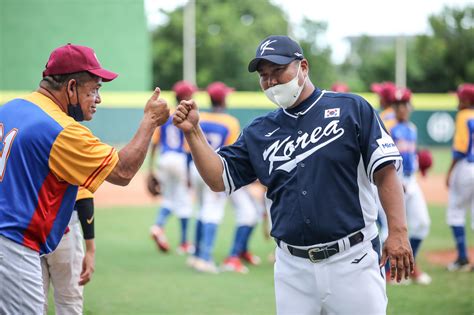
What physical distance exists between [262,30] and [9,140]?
4691 cm

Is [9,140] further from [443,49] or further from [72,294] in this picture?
[443,49]

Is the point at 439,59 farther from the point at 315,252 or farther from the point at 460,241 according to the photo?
the point at 315,252

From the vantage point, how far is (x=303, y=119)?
4.06m

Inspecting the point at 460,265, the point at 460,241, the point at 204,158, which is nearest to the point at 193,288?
the point at 460,265

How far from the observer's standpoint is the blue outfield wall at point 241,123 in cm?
2912

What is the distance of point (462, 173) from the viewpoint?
9.85 m

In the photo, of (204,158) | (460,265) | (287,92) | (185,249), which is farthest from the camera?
(185,249)

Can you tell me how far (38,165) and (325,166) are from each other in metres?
1.53

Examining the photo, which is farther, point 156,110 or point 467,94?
point 467,94

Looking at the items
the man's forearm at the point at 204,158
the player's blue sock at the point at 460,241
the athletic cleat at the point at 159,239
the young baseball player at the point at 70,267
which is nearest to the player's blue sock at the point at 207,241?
the athletic cleat at the point at 159,239

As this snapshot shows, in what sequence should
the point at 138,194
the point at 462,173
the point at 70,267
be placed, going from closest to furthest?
the point at 70,267 → the point at 462,173 → the point at 138,194

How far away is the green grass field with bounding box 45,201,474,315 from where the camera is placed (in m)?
7.29

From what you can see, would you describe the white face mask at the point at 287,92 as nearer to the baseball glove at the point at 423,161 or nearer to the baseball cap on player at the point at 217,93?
the baseball cap on player at the point at 217,93

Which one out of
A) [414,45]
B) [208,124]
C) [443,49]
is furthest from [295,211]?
[414,45]
